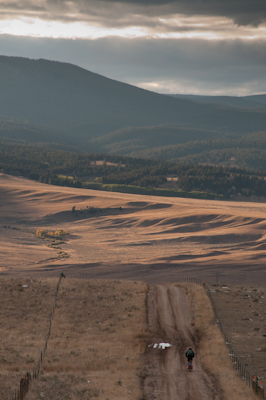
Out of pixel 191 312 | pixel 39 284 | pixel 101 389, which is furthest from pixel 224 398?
pixel 39 284

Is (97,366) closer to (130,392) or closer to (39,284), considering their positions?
(130,392)

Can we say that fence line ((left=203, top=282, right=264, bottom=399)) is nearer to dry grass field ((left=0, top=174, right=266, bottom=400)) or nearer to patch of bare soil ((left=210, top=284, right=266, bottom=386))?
patch of bare soil ((left=210, top=284, right=266, bottom=386))

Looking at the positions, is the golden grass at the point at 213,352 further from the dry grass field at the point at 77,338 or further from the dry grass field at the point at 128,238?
the dry grass field at the point at 128,238

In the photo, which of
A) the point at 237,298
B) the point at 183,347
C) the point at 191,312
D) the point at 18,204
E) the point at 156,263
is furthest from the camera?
the point at 18,204

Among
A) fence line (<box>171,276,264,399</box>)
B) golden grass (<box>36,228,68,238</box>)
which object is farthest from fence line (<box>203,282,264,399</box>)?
golden grass (<box>36,228,68,238</box>)

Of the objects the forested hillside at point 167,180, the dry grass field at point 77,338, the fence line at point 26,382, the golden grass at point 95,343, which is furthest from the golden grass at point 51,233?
the fence line at point 26,382

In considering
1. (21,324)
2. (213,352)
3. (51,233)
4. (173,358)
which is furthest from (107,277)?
(51,233)
